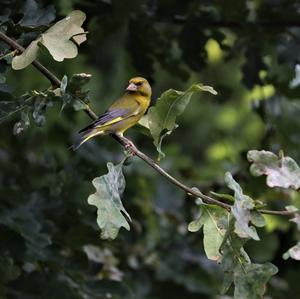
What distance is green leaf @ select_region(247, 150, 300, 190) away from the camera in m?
1.52

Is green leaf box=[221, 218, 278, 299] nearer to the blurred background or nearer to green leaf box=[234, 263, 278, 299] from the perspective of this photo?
green leaf box=[234, 263, 278, 299]

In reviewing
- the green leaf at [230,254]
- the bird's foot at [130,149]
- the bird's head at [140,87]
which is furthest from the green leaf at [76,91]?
the bird's head at [140,87]

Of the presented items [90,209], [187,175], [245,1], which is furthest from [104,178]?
[187,175]

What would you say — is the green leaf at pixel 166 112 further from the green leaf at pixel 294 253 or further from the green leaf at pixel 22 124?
the green leaf at pixel 294 253

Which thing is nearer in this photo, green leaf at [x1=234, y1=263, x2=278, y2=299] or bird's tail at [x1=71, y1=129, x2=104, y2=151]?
green leaf at [x1=234, y1=263, x2=278, y2=299]

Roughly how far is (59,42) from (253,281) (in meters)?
0.56

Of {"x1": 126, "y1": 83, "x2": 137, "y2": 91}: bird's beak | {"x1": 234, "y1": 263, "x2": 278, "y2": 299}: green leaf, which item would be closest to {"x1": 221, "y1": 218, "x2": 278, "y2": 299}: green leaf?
{"x1": 234, "y1": 263, "x2": 278, "y2": 299}: green leaf

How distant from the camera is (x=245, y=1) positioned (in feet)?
8.09

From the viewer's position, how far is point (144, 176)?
3357 millimetres

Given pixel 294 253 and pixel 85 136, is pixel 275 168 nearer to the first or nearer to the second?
pixel 294 253

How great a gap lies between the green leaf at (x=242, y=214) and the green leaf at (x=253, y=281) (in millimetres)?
84

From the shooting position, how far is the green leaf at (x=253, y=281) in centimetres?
151

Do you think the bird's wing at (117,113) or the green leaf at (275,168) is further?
the bird's wing at (117,113)

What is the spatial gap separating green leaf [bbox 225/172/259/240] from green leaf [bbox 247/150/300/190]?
0.18 feet
